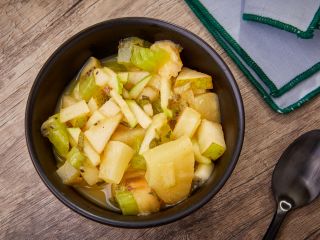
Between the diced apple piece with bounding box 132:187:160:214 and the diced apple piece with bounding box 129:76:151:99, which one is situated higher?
the diced apple piece with bounding box 129:76:151:99

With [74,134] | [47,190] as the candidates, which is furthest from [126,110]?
[47,190]

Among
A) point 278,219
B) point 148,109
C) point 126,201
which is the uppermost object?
point 148,109

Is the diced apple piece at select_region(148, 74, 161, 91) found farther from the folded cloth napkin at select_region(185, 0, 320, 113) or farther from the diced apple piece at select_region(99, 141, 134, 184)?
the folded cloth napkin at select_region(185, 0, 320, 113)

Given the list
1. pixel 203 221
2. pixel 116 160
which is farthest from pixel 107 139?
pixel 203 221

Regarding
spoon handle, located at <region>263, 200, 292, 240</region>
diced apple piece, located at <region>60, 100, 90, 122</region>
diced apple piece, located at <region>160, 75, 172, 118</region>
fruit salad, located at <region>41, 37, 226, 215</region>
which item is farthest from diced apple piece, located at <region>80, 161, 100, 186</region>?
spoon handle, located at <region>263, 200, 292, 240</region>

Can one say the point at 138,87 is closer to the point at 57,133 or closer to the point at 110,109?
the point at 110,109

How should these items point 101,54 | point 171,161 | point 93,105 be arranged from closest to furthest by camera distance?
1. point 171,161
2. point 93,105
3. point 101,54
